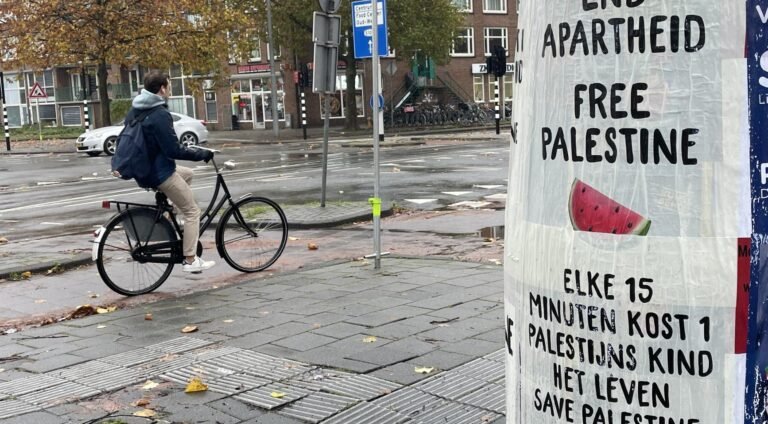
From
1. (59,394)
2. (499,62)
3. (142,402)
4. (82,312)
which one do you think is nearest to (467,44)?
(499,62)

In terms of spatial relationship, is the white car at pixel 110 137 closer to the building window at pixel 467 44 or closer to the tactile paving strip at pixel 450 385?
the tactile paving strip at pixel 450 385

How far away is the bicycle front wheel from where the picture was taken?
7676 millimetres

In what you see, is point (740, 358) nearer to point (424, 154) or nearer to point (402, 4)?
point (424, 154)

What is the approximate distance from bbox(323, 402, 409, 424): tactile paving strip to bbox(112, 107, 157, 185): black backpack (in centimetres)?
355

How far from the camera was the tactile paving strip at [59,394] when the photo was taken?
4293 mm

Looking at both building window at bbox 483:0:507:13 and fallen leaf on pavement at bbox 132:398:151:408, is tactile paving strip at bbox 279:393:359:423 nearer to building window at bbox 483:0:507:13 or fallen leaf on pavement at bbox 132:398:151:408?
fallen leaf on pavement at bbox 132:398:151:408

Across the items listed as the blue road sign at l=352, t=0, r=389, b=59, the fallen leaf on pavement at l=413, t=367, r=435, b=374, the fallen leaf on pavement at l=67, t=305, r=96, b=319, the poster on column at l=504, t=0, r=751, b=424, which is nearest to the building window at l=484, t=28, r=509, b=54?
the blue road sign at l=352, t=0, r=389, b=59

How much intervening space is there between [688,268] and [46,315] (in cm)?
587

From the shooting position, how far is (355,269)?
299 inches

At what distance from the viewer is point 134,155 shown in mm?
6719

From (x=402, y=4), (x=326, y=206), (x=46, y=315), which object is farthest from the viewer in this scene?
(x=402, y=4)

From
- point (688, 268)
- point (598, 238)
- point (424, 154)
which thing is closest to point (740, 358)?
point (688, 268)

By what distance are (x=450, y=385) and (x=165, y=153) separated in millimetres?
3622

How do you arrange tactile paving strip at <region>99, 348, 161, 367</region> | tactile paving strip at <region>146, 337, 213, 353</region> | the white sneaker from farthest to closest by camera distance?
the white sneaker < tactile paving strip at <region>146, 337, 213, 353</region> < tactile paving strip at <region>99, 348, 161, 367</region>
